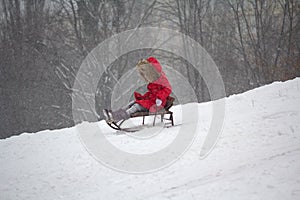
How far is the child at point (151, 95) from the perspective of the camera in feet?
21.0

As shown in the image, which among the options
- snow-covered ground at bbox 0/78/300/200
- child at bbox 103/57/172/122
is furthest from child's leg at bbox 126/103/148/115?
snow-covered ground at bbox 0/78/300/200

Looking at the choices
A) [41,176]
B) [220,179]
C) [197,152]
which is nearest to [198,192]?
[220,179]

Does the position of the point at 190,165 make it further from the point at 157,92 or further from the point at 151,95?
the point at 151,95

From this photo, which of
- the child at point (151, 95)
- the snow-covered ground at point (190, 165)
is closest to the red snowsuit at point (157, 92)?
the child at point (151, 95)

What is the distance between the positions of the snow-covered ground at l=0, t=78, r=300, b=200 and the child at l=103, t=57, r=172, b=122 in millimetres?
415

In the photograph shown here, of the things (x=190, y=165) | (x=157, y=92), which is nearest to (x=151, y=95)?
(x=157, y=92)

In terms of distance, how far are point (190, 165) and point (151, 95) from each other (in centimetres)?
276

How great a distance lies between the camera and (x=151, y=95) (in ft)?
21.8

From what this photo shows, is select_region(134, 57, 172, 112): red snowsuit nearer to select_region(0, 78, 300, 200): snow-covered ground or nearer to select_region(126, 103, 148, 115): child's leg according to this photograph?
select_region(126, 103, 148, 115): child's leg

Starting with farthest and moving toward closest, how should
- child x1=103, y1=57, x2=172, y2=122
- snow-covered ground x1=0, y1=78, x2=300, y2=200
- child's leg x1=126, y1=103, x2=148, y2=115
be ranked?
1. child's leg x1=126, y1=103, x2=148, y2=115
2. child x1=103, y1=57, x2=172, y2=122
3. snow-covered ground x1=0, y1=78, x2=300, y2=200

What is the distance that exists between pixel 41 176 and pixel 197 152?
1.91 m

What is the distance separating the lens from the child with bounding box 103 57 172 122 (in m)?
6.41

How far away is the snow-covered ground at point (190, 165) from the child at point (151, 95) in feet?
1.36

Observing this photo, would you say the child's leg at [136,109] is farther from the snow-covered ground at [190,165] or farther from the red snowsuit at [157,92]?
the snow-covered ground at [190,165]
